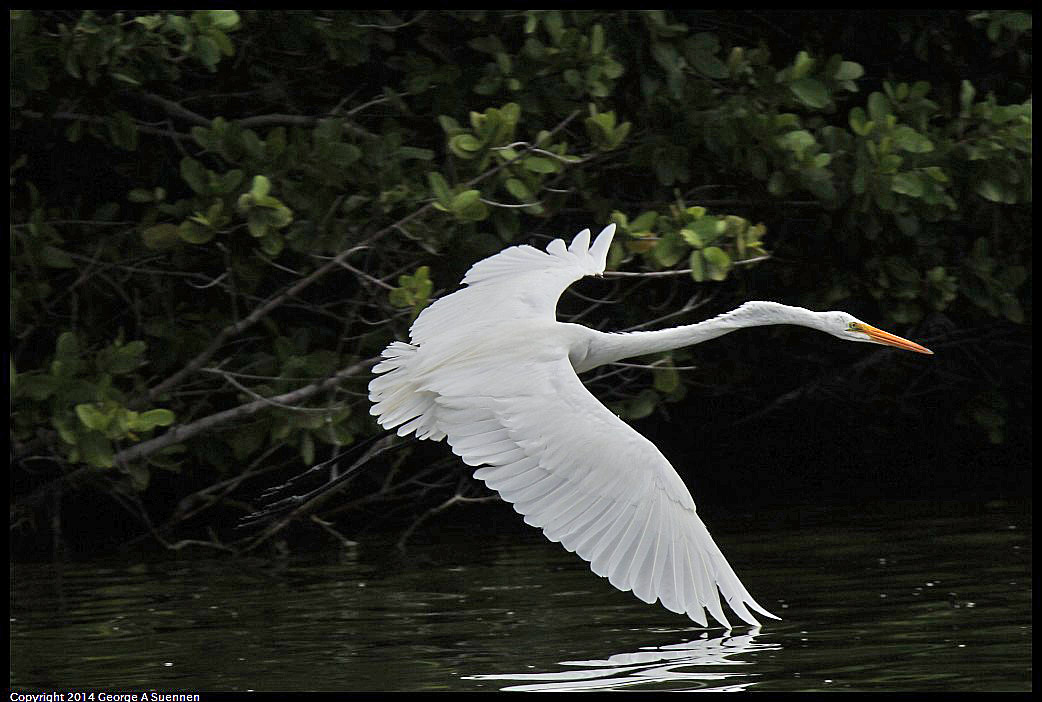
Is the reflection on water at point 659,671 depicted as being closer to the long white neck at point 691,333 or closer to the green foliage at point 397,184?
the long white neck at point 691,333

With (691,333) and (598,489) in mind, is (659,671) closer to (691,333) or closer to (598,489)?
(598,489)

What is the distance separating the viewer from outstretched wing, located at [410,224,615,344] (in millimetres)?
6273

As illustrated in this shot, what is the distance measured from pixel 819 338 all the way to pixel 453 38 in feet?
9.87

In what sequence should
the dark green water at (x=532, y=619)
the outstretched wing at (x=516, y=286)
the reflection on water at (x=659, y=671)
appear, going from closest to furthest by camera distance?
the reflection on water at (x=659, y=671), the dark green water at (x=532, y=619), the outstretched wing at (x=516, y=286)

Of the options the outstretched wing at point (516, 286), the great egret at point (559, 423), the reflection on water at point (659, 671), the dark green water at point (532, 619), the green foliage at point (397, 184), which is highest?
the green foliage at point (397, 184)

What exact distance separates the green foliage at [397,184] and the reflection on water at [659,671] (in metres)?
1.95

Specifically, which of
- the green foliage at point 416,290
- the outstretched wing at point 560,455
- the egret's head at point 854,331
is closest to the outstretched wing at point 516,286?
the outstretched wing at point 560,455

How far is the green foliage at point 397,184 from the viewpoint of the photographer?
23.4 ft

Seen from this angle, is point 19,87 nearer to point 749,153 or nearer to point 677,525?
point 749,153

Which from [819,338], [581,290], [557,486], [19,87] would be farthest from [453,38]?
[557,486]

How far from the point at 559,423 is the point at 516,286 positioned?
4.17 feet

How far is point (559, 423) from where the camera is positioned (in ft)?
17.3

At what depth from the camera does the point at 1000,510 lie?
8.60 m

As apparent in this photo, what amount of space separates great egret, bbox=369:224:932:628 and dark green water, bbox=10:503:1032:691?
0.36 meters
